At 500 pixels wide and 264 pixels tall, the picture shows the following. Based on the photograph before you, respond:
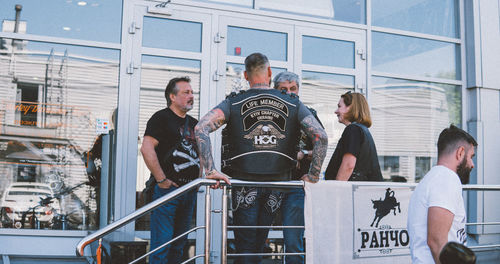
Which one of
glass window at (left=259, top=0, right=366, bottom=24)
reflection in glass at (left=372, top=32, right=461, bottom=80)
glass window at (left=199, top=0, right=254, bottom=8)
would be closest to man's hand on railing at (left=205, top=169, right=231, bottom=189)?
glass window at (left=199, top=0, right=254, bottom=8)

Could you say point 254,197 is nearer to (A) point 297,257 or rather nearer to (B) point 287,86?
(A) point 297,257

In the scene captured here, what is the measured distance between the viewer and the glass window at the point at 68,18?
6184mm

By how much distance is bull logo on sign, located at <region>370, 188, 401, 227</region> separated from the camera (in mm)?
4418

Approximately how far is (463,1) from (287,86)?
517cm

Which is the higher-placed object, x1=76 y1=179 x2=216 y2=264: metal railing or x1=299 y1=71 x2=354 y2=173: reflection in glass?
x1=299 y1=71 x2=354 y2=173: reflection in glass

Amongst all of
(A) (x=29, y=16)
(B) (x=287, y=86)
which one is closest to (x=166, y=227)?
(B) (x=287, y=86)

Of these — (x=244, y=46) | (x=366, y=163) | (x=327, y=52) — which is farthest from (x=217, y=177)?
(x=327, y=52)

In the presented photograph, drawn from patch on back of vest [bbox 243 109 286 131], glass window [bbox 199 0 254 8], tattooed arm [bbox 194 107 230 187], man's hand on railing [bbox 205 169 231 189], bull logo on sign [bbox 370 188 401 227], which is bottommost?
bull logo on sign [bbox 370 188 401 227]

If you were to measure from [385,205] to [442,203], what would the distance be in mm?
1448

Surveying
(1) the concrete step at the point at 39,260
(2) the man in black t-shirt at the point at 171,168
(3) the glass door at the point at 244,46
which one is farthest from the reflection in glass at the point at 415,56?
(1) the concrete step at the point at 39,260

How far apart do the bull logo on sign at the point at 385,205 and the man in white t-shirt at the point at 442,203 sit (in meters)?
1.11

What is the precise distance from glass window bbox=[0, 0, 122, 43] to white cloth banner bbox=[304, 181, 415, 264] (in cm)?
365

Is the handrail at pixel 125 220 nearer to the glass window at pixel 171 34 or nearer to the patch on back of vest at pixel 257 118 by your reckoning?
the patch on back of vest at pixel 257 118

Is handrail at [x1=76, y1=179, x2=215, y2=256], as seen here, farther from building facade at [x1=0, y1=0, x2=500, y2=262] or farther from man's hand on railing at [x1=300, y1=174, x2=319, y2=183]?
building facade at [x1=0, y1=0, x2=500, y2=262]
